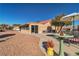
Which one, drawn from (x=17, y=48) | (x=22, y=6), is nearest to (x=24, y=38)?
(x=17, y=48)

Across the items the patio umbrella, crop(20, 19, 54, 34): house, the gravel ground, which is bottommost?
the gravel ground

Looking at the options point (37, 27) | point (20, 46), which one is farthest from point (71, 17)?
point (20, 46)

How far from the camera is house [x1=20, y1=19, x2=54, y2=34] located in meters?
7.74

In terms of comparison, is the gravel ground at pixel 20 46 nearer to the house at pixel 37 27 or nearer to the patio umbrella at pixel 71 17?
the house at pixel 37 27

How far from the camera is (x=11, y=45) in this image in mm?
7785

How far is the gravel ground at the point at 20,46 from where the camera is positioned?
767 centimetres

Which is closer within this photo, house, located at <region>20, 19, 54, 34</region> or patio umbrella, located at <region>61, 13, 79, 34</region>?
patio umbrella, located at <region>61, 13, 79, 34</region>

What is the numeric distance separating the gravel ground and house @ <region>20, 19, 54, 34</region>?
0.22 metres

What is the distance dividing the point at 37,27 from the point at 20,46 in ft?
2.95

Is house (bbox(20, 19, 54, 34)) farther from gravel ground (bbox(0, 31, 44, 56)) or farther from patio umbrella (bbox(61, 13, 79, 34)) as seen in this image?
patio umbrella (bbox(61, 13, 79, 34))

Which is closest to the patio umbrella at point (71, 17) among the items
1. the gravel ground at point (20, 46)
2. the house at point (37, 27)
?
the house at point (37, 27)

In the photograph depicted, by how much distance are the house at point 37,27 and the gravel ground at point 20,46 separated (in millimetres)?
220

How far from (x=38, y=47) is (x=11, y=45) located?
0.94 meters

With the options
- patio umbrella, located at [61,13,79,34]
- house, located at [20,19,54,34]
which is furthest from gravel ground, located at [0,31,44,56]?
patio umbrella, located at [61,13,79,34]
